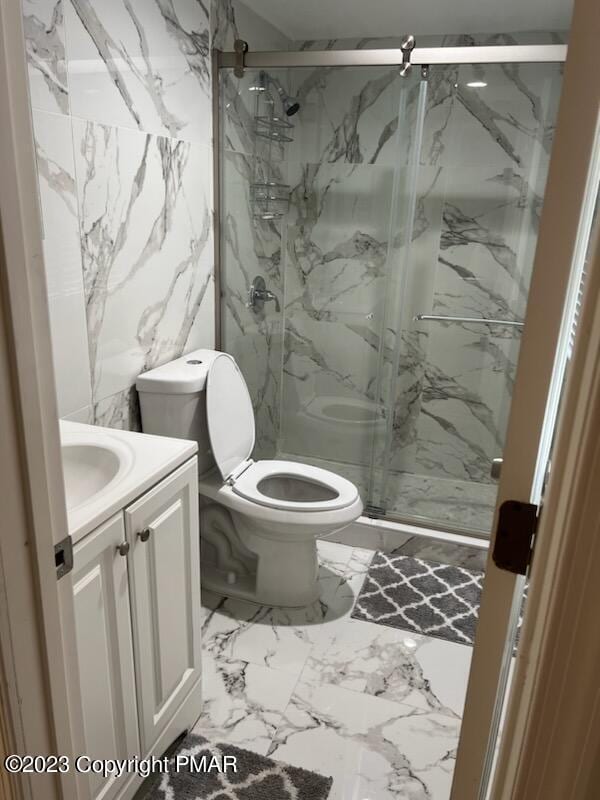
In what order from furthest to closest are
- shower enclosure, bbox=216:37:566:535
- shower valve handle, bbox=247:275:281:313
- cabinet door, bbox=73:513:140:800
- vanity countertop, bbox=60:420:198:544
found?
shower valve handle, bbox=247:275:281:313, shower enclosure, bbox=216:37:566:535, vanity countertop, bbox=60:420:198:544, cabinet door, bbox=73:513:140:800

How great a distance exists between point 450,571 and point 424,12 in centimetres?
236

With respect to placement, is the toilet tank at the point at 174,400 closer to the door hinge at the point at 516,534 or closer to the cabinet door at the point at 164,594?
the cabinet door at the point at 164,594

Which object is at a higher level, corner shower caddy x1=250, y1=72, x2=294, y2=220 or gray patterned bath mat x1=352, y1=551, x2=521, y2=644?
corner shower caddy x1=250, y1=72, x2=294, y2=220

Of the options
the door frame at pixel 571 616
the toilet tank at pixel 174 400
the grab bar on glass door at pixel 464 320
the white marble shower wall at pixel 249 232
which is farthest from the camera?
the grab bar on glass door at pixel 464 320

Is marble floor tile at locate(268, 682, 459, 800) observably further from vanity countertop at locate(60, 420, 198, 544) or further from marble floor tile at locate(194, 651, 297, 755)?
vanity countertop at locate(60, 420, 198, 544)

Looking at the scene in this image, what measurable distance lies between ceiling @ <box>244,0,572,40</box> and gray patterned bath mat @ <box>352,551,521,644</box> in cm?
231

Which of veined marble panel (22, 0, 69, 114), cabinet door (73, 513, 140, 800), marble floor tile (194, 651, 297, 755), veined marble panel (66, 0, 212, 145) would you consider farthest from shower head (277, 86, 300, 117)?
marble floor tile (194, 651, 297, 755)

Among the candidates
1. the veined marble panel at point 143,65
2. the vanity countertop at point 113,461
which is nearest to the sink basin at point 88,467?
the vanity countertop at point 113,461

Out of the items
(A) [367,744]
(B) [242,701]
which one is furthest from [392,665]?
(B) [242,701]

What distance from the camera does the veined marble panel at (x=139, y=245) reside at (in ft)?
5.51

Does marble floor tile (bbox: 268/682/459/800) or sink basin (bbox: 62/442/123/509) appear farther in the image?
marble floor tile (bbox: 268/682/459/800)

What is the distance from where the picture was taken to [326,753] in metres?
1.62

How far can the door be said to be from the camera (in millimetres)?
541

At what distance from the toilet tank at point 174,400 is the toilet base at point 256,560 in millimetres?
→ 383
